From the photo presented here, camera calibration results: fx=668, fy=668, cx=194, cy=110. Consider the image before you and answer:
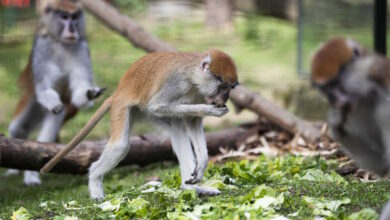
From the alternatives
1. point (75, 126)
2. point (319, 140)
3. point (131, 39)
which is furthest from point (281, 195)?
point (75, 126)

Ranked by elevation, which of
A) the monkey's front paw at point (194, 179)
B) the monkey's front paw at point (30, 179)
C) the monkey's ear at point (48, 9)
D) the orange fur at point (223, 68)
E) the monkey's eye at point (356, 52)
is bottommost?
the monkey's front paw at point (30, 179)

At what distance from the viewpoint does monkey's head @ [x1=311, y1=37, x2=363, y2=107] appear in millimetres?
4234

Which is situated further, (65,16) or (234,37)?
(234,37)

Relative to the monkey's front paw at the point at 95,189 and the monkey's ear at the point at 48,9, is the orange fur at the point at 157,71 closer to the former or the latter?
the monkey's front paw at the point at 95,189

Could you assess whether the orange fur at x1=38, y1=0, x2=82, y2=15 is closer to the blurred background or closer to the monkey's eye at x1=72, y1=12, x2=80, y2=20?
the monkey's eye at x1=72, y1=12, x2=80, y2=20

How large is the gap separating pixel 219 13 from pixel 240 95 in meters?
5.96

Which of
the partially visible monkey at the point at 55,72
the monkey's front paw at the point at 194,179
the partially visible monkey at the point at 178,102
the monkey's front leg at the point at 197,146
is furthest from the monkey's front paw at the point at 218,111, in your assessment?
the partially visible monkey at the point at 55,72

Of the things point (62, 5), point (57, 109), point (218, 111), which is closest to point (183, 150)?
point (218, 111)

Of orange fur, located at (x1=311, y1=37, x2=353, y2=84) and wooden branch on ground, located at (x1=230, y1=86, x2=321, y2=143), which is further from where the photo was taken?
wooden branch on ground, located at (x1=230, y1=86, x2=321, y2=143)

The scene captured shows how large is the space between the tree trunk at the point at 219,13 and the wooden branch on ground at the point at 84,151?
5.77m

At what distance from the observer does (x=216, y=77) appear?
5.62 metres

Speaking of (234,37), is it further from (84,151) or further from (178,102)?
(178,102)

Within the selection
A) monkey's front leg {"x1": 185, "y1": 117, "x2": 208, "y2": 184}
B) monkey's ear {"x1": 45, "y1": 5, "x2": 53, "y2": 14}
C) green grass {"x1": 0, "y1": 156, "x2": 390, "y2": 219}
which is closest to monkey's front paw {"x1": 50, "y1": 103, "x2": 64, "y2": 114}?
green grass {"x1": 0, "y1": 156, "x2": 390, "y2": 219}

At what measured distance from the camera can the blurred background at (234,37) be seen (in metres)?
10.6
